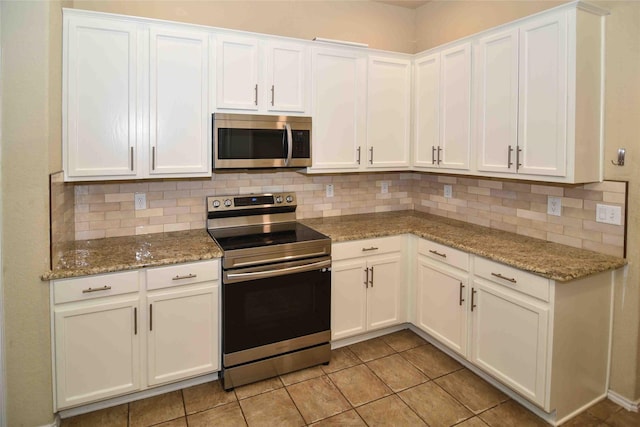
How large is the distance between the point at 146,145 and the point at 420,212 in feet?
8.31

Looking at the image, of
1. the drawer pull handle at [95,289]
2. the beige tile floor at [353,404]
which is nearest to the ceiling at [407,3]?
the beige tile floor at [353,404]

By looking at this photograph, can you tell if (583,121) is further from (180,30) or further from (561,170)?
(180,30)

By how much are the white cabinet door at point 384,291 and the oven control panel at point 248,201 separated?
86cm

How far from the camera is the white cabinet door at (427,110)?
326 centimetres

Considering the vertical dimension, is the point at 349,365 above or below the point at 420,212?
below

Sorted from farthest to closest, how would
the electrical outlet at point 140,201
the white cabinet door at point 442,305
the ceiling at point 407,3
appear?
the ceiling at point 407,3
the electrical outlet at point 140,201
the white cabinet door at point 442,305

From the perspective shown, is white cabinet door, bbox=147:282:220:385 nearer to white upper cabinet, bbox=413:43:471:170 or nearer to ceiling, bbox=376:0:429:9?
white upper cabinet, bbox=413:43:471:170

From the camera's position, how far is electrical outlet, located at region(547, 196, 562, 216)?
8.85ft

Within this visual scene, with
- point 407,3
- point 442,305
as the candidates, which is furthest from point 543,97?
point 407,3

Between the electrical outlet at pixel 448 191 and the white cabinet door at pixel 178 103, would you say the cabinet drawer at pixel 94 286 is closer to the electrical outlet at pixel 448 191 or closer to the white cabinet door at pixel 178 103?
the white cabinet door at pixel 178 103

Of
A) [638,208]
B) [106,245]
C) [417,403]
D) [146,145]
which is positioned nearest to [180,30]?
[146,145]

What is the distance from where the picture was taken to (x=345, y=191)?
370 cm

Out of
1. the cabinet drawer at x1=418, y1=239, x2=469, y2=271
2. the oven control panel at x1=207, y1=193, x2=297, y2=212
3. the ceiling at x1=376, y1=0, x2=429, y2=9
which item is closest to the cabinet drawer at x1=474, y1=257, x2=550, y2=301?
the cabinet drawer at x1=418, y1=239, x2=469, y2=271

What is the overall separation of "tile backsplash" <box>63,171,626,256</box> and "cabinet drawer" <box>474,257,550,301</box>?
59cm
